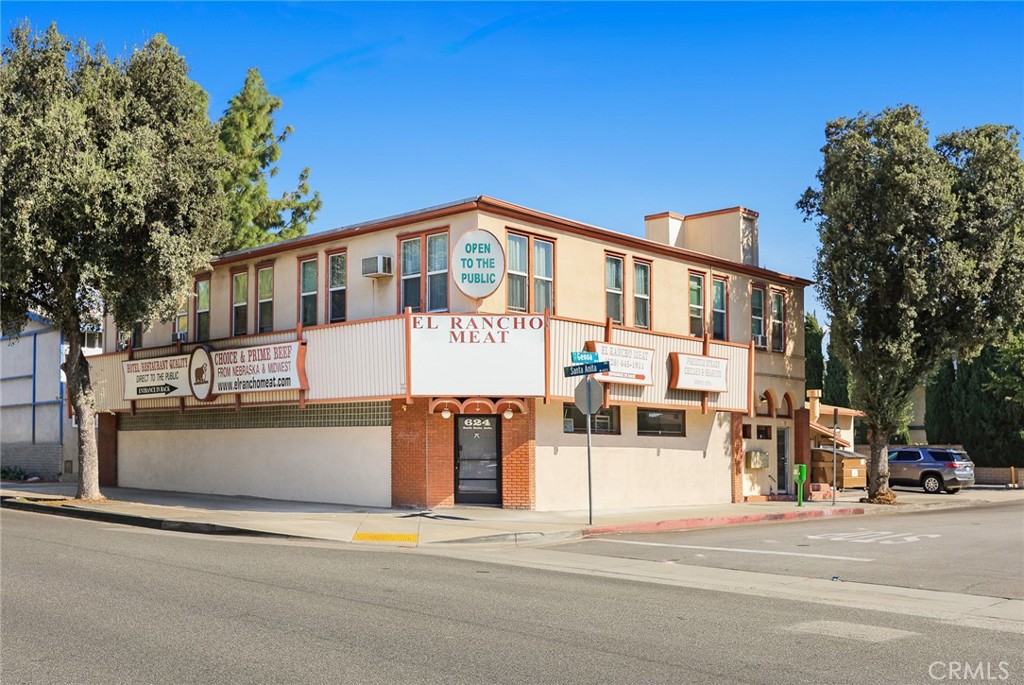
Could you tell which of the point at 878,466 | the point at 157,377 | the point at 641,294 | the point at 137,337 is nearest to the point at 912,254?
the point at 878,466

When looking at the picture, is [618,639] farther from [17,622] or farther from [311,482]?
[311,482]

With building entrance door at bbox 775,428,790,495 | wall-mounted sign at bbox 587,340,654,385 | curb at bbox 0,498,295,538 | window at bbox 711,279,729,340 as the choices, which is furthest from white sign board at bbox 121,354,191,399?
building entrance door at bbox 775,428,790,495

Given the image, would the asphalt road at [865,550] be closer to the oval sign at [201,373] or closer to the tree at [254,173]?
the oval sign at [201,373]

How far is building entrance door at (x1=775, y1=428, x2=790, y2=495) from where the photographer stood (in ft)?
102

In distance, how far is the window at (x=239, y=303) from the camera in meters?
27.2

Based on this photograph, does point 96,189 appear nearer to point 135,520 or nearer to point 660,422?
point 135,520

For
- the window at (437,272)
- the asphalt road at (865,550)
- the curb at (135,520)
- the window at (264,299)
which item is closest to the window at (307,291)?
the window at (264,299)

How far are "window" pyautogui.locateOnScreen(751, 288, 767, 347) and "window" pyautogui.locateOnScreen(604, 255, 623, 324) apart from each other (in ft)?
21.1

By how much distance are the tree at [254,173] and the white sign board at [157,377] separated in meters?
16.4

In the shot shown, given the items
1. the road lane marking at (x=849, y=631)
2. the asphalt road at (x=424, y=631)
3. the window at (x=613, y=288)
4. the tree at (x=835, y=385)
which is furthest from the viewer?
the tree at (x=835, y=385)

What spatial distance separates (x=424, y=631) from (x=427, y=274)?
49.0 ft

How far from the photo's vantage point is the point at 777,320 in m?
30.9

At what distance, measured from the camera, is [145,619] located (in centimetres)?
887

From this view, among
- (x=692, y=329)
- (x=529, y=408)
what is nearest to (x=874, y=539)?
(x=529, y=408)
